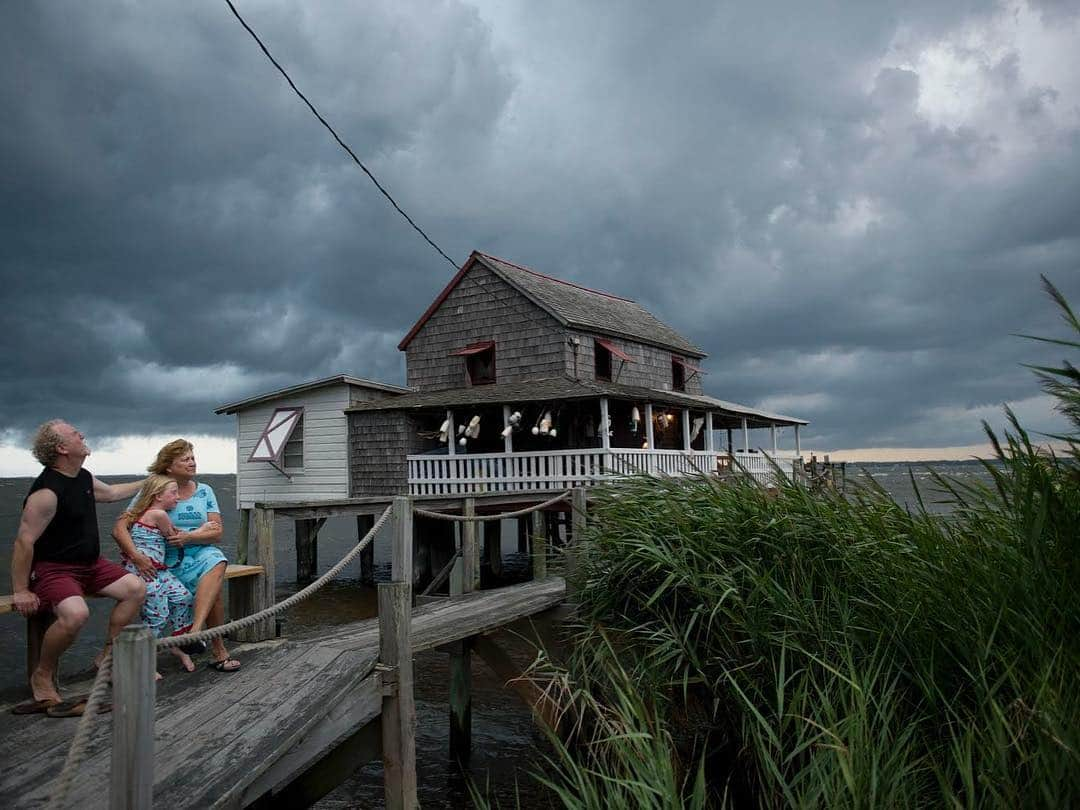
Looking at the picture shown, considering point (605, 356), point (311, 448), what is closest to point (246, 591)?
point (311, 448)

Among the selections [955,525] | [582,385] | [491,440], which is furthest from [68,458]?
[491,440]

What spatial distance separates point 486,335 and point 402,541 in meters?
19.6

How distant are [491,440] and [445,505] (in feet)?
45.5

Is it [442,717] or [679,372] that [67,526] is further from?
[679,372]

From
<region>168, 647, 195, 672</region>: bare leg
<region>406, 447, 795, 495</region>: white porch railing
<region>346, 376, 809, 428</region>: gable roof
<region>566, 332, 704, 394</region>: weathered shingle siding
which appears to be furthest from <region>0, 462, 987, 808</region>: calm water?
<region>566, 332, 704, 394</region>: weathered shingle siding

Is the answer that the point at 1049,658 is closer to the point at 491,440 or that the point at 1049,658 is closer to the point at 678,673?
the point at 678,673

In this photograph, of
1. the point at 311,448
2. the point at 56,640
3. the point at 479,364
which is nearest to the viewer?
the point at 56,640

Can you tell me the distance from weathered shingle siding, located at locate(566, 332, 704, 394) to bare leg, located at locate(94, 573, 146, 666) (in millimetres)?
18366

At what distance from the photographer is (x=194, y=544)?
5320 mm

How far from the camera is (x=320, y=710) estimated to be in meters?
4.20

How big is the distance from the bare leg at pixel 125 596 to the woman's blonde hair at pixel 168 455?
2.59ft

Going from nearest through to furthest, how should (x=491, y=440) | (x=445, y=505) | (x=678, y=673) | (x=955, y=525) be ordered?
(x=955, y=525)
(x=678, y=673)
(x=445, y=505)
(x=491, y=440)

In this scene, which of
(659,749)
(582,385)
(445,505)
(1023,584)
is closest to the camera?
(659,749)

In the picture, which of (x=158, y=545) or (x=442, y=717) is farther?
(x=442, y=717)
